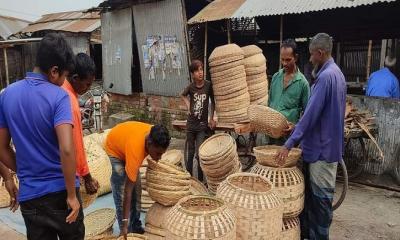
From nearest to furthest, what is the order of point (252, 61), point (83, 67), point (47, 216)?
point (47, 216) < point (83, 67) < point (252, 61)

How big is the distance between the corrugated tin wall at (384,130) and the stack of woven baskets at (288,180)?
2835 mm

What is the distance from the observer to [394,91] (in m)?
5.93

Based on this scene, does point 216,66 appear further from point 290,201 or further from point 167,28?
point 167,28

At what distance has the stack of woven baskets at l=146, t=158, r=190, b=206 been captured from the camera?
11.1 ft

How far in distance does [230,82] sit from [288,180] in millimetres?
2125

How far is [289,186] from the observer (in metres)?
3.28

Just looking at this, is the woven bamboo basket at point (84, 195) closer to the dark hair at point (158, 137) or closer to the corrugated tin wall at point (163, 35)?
the dark hair at point (158, 137)

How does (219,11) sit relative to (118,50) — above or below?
above

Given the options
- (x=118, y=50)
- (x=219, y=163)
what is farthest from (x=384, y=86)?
(x=118, y=50)

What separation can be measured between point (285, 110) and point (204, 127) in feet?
4.91

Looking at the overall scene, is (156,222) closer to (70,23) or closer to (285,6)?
(285,6)

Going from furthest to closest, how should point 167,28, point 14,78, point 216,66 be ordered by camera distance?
1. point 14,78
2. point 167,28
3. point 216,66

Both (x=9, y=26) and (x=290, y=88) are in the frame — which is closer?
(x=290, y=88)

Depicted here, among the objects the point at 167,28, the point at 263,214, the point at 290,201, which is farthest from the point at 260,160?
the point at 167,28
